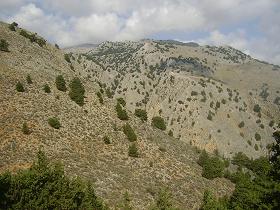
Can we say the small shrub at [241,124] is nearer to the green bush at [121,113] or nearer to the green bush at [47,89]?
the green bush at [121,113]

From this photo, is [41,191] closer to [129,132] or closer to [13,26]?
[129,132]

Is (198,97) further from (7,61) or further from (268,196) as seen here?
(268,196)

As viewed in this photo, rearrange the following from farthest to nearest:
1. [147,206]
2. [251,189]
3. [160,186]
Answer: [160,186]
[147,206]
[251,189]

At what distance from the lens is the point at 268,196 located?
110ft

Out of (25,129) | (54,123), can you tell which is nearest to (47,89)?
(54,123)

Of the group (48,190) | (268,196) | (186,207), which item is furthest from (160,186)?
(268,196)

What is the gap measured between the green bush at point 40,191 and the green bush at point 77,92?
31.8 metres

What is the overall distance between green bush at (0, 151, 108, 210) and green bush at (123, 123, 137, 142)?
2752 cm

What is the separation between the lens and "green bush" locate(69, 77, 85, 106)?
249ft

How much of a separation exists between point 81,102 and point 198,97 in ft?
393

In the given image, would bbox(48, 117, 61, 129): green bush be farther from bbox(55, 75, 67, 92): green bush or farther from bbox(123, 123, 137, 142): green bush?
bbox(55, 75, 67, 92): green bush

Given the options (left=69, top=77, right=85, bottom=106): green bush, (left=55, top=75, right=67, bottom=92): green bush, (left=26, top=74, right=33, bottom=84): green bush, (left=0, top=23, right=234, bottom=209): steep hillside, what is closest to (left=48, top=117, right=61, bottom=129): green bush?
(left=0, top=23, right=234, bottom=209): steep hillside

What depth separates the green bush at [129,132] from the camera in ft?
236

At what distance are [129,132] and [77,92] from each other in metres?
12.5
